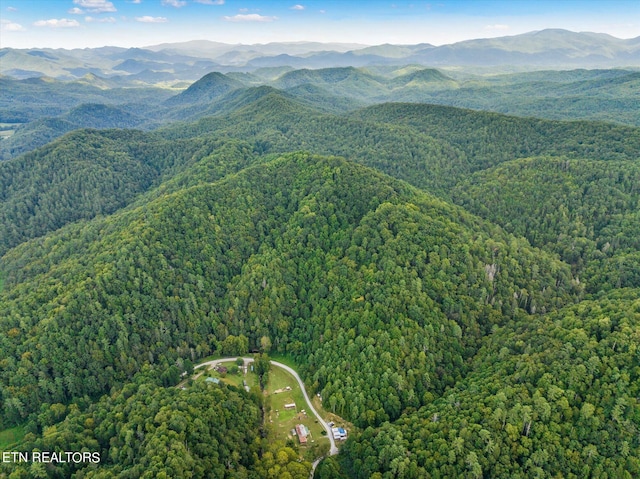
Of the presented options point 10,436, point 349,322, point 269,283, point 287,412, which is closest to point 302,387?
point 287,412

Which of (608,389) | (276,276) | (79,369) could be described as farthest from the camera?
(276,276)

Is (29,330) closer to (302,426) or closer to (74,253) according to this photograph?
(74,253)

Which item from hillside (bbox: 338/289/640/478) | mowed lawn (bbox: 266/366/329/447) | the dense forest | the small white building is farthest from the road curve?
hillside (bbox: 338/289/640/478)

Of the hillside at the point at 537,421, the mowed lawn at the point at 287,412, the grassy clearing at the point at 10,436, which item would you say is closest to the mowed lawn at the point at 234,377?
the mowed lawn at the point at 287,412

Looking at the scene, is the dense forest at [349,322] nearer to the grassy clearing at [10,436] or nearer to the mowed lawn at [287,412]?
the grassy clearing at [10,436]

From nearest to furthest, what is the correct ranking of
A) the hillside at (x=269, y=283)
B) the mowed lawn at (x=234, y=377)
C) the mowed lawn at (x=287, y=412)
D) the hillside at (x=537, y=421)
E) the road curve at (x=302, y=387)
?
1. the hillside at (x=537, y=421)
2. the road curve at (x=302, y=387)
3. the mowed lawn at (x=287, y=412)
4. the hillside at (x=269, y=283)
5. the mowed lawn at (x=234, y=377)

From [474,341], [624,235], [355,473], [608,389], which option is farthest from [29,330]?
[624,235]
